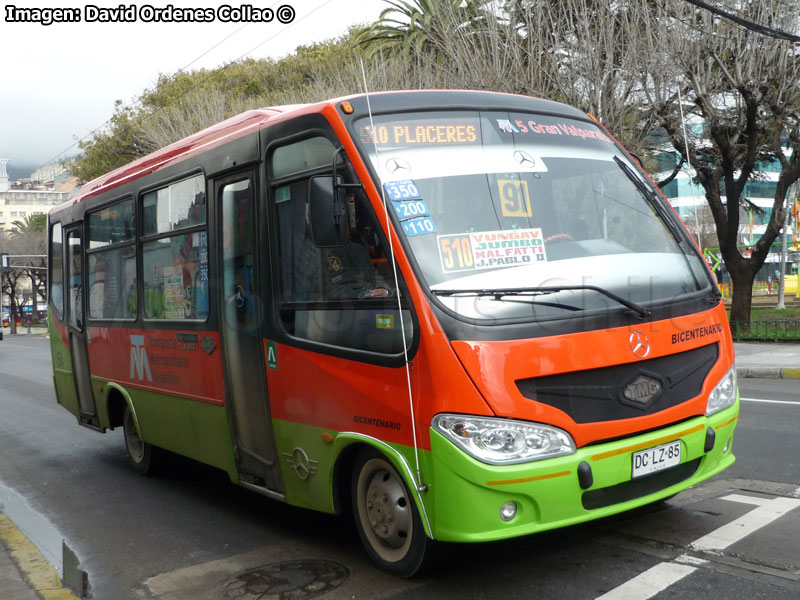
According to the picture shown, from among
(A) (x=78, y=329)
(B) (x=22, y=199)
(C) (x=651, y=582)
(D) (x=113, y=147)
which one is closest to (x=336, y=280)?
(C) (x=651, y=582)

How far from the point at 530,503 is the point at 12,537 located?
3739 millimetres

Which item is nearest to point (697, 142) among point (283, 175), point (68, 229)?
point (68, 229)

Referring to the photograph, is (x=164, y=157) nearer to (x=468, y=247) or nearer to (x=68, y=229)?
(x=68, y=229)

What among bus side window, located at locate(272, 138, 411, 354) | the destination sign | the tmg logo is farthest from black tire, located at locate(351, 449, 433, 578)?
the tmg logo

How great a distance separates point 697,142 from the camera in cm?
1998

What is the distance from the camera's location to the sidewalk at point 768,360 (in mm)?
13028

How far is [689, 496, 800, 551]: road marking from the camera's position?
182 inches

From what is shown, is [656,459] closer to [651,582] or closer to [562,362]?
[651,582]

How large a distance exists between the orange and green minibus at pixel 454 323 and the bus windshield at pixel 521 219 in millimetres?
12

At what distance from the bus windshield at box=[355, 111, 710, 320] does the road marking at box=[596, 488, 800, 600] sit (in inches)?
52.8

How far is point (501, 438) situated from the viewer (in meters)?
3.89

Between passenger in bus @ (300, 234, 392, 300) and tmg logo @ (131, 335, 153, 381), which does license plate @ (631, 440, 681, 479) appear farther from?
tmg logo @ (131, 335, 153, 381)

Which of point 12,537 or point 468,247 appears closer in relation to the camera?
point 468,247

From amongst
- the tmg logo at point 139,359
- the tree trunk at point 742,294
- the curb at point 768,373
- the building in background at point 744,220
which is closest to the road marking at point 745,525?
the tmg logo at point 139,359
